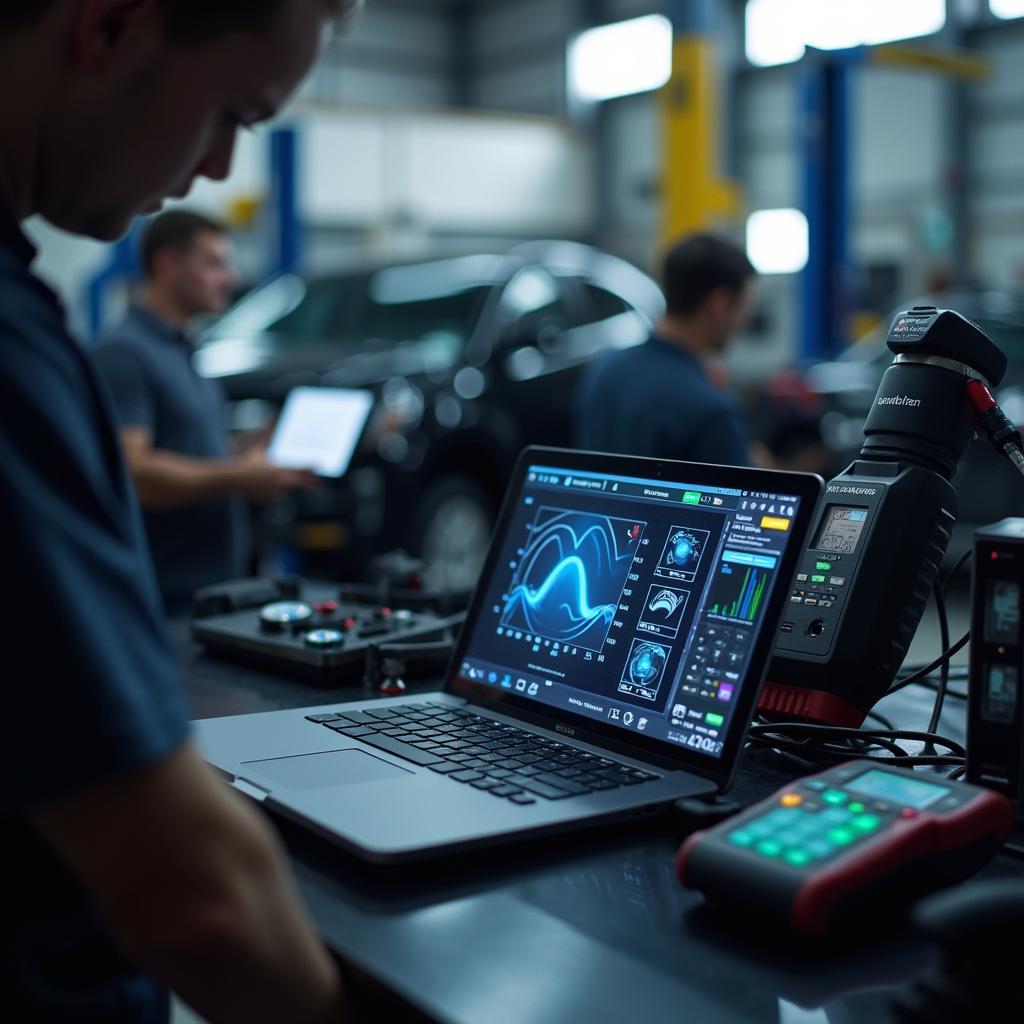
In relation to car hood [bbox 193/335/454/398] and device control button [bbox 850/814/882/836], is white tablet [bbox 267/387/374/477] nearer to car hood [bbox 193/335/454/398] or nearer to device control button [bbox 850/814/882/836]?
car hood [bbox 193/335/454/398]

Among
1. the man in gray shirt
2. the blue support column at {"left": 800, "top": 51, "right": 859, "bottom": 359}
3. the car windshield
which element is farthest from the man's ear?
the blue support column at {"left": 800, "top": 51, "right": 859, "bottom": 359}

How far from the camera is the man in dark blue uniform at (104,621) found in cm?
71

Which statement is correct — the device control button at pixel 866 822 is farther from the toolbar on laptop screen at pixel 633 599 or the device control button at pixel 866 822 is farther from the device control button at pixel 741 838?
the toolbar on laptop screen at pixel 633 599

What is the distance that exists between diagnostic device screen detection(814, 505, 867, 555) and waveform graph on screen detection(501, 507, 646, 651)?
246 mm

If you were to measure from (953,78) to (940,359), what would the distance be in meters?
14.8

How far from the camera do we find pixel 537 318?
19.2 ft

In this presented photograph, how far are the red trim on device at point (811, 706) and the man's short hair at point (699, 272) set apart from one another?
2279mm

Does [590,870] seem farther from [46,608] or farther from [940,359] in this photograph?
[940,359]

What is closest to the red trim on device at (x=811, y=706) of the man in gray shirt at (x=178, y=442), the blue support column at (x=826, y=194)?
the man in gray shirt at (x=178, y=442)

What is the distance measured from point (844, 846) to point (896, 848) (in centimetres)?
4

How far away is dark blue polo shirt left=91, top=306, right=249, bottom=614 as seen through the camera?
3479 millimetres

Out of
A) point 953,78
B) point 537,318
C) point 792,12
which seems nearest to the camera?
point 537,318

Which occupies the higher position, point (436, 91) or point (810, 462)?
point (436, 91)

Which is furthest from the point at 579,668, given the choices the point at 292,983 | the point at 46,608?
the point at 46,608
